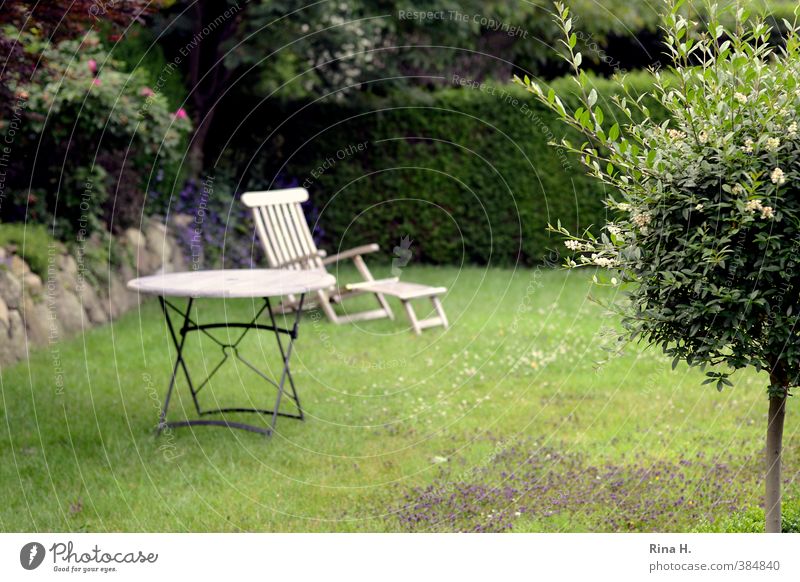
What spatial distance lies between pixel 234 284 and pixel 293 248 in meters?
3.93

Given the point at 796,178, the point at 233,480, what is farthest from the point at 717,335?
the point at 233,480

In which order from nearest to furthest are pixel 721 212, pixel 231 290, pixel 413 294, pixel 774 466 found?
pixel 721 212, pixel 774 466, pixel 231 290, pixel 413 294

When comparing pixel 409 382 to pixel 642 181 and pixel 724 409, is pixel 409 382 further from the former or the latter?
pixel 642 181

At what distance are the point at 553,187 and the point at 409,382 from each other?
17.1 ft

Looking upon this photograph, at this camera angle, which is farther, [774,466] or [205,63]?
[205,63]

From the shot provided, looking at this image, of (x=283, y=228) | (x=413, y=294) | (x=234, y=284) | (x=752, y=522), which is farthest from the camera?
(x=283, y=228)

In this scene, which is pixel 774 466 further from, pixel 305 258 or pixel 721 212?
pixel 305 258

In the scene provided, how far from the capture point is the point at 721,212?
2.88m

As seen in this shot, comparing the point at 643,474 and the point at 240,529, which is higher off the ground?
the point at 240,529

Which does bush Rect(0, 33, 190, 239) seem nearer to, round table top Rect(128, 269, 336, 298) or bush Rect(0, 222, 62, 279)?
bush Rect(0, 222, 62, 279)

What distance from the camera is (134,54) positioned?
31.5ft

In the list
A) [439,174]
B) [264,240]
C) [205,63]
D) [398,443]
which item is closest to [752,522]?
[398,443]

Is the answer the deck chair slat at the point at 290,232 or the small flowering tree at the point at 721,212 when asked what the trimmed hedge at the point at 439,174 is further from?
the small flowering tree at the point at 721,212

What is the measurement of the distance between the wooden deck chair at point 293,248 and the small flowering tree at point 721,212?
523 cm
